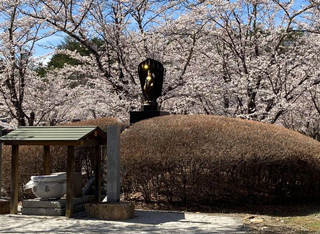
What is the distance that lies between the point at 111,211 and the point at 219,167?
2129 mm

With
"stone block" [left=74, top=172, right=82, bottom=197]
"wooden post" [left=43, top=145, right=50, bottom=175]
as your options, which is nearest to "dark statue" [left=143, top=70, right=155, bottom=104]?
"wooden post" [left=43, top=145, right=50, bottom=175]

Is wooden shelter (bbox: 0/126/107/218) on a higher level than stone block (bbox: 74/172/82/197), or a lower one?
higher

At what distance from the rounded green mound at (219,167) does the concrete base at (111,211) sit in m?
A: 1.11

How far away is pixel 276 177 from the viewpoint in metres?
8.02

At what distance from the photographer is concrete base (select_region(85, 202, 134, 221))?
7.22m

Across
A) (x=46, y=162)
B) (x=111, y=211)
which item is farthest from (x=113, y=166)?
(x=46, y=162)

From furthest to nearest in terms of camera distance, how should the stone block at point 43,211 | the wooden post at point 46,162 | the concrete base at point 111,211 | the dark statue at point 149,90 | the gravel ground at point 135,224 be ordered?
the dark statue at point 149,90 < the wooden post at point 46,162 < the stone block at point 43,211 < the concrete base at point 111,211 < the gravel ground at point 135,224

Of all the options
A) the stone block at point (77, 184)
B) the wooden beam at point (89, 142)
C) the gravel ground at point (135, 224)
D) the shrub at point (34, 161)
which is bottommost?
the gravel ground at point (135, 224)

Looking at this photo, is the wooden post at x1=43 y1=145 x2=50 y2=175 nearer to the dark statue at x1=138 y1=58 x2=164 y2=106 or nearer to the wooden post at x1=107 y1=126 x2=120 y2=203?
the wooden post at x1=107 y1=126 x2=120 y2=203

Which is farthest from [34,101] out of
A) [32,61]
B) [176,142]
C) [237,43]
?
[176,142]

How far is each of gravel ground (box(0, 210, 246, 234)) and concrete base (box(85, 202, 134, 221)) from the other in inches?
5.7

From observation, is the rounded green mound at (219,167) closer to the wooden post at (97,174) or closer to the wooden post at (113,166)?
the wooden post at (97,174)

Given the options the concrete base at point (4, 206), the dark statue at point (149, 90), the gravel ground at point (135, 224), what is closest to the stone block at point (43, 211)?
the gravel ground at point (135, 224)

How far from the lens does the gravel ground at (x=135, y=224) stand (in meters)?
6.39
